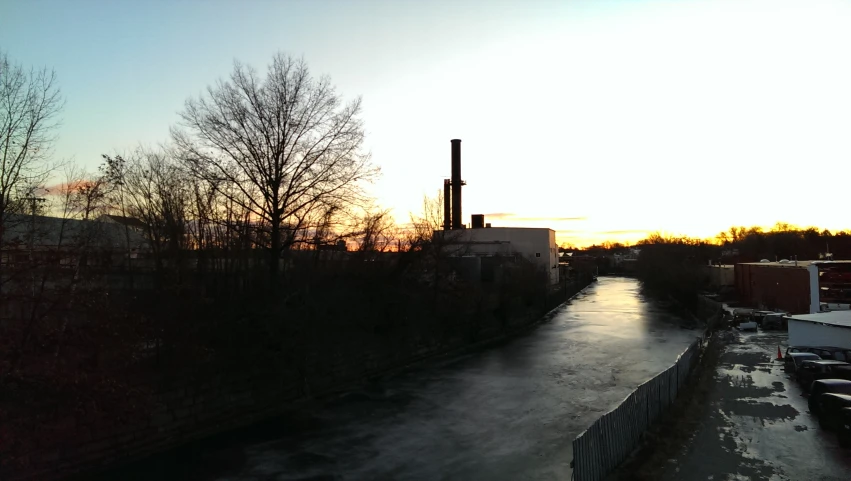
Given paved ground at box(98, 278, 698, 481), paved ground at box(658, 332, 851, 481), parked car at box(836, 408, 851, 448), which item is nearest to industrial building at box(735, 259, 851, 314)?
paved ground at box(98, 278, 698, 481)

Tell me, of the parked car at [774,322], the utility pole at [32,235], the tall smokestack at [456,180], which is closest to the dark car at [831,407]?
the utility pole at [32,235]

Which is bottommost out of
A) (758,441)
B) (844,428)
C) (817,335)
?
(758,441)

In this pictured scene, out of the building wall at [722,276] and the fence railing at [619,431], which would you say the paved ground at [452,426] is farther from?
the building wall at [722,276]

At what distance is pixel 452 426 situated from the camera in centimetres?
1569

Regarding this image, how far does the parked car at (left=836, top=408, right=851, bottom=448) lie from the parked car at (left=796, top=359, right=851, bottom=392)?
22.2ft

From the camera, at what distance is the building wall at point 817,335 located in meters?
25.8

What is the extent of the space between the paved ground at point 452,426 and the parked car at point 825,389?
583 centimetres

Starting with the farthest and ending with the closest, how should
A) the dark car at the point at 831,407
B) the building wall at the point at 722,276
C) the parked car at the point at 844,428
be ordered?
the building wall at the point at 722,276, the dark car at the point at 831,407, the parked car at the point at 844,428

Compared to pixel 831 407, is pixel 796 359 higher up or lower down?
lower down

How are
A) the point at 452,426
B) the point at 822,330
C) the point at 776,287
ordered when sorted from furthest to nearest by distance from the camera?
1. the point at 776,287
2. the point at 822,330
3. the point at 452,426

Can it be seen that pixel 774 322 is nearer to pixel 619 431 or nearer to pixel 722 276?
pixel 722 276

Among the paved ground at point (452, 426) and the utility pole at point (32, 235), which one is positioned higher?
the utility pole at point (32, 235)

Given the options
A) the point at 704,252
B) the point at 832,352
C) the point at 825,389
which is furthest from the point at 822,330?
the point at 704,252

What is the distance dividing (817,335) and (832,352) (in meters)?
2.71
